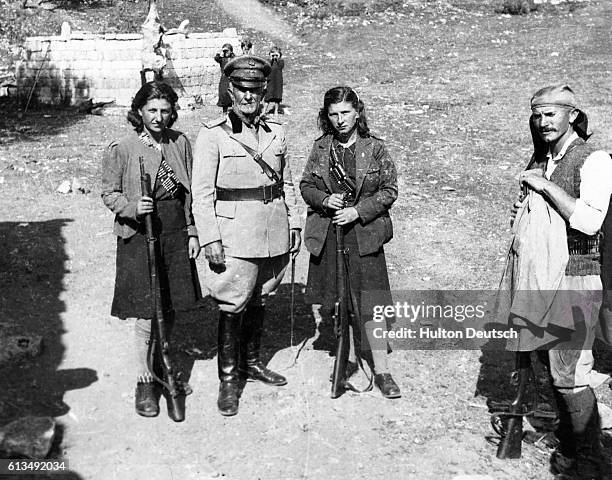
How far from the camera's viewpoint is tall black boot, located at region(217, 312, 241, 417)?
165 inches

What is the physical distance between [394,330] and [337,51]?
15062mm

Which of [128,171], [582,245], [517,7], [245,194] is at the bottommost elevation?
[582,245]

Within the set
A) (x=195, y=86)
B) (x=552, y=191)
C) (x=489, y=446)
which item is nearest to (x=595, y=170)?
(x=552, y=191)

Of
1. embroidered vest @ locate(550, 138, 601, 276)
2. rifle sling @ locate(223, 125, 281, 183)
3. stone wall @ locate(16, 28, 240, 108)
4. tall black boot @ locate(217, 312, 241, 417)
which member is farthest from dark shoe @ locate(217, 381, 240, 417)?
stone wall @ locate(16, 28, 240, 108)

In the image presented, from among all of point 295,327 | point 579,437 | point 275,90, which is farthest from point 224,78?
point 579,437

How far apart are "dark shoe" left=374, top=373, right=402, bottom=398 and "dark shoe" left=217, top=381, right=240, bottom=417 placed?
91cm

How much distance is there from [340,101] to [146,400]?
2.10 meters

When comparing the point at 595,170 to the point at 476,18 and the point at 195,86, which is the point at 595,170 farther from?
the point at 476,18

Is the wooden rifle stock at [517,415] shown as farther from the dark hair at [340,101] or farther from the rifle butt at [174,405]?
the rifle butt at [174,405]

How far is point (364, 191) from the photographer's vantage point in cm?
430

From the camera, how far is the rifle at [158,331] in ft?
12.8

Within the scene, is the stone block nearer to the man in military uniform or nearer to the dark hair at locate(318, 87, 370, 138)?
the man in military uniform

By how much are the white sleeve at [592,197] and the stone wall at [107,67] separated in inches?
515

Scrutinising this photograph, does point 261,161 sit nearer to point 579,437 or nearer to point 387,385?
point 387,385
